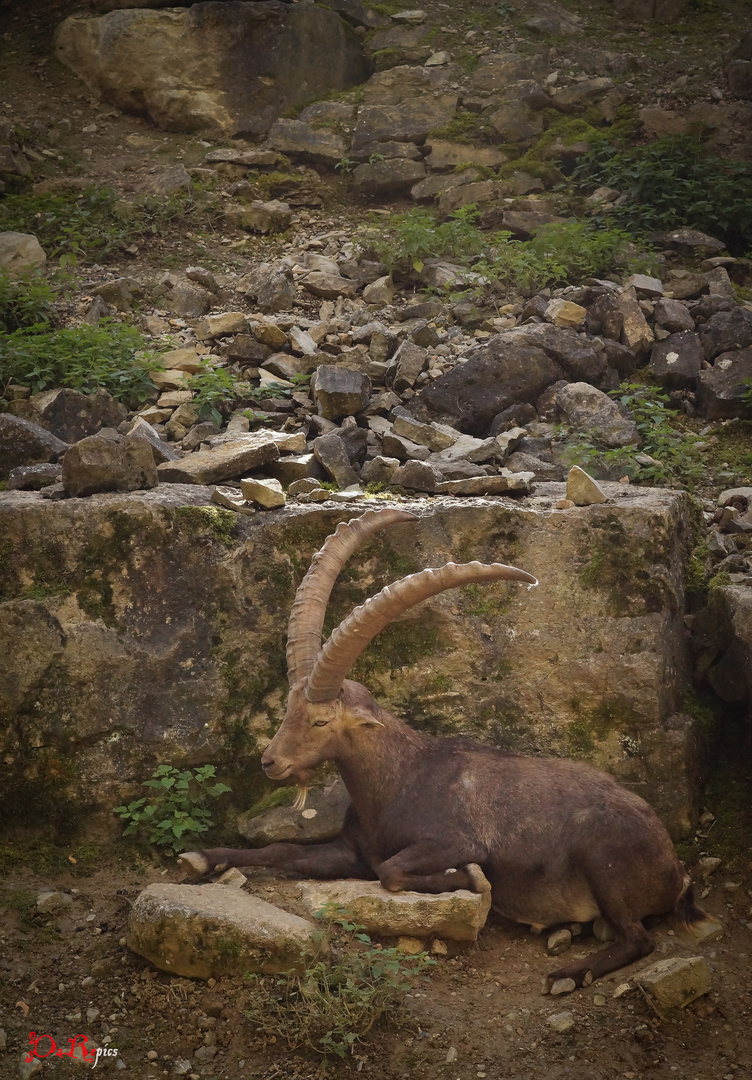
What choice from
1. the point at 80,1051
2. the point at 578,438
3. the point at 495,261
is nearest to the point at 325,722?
the point at 80,1051

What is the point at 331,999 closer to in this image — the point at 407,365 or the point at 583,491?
the point at 583,491

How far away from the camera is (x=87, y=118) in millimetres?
17375

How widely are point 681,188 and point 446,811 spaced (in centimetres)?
1137

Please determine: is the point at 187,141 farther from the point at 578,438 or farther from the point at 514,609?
the point at 514,609

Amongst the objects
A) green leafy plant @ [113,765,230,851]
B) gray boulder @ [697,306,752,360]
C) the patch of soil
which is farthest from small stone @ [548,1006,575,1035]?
gray boulder @ [697,306,752,360]

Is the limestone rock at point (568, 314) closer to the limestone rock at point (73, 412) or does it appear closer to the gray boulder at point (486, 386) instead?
the gray boulder at point (486, 386)

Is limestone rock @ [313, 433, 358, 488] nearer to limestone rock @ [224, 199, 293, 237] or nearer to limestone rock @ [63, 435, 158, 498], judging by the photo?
limestone rock @ [63, 435, 158, 498]

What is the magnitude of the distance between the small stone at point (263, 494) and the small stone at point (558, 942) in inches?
137

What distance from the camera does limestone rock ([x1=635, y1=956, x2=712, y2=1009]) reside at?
17.8ft

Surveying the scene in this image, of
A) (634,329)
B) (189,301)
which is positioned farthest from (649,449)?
(189,301)

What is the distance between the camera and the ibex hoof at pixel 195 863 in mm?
6227

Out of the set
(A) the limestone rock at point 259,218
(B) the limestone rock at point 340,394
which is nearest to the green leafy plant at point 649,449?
(B) the limestone rock at point 340,394

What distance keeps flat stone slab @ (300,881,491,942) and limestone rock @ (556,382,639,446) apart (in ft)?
18.5

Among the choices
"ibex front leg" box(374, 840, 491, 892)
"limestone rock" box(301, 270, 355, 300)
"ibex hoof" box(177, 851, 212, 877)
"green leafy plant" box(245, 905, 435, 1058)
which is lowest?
"ibex hoof" box(177, 851, 212, 877)
